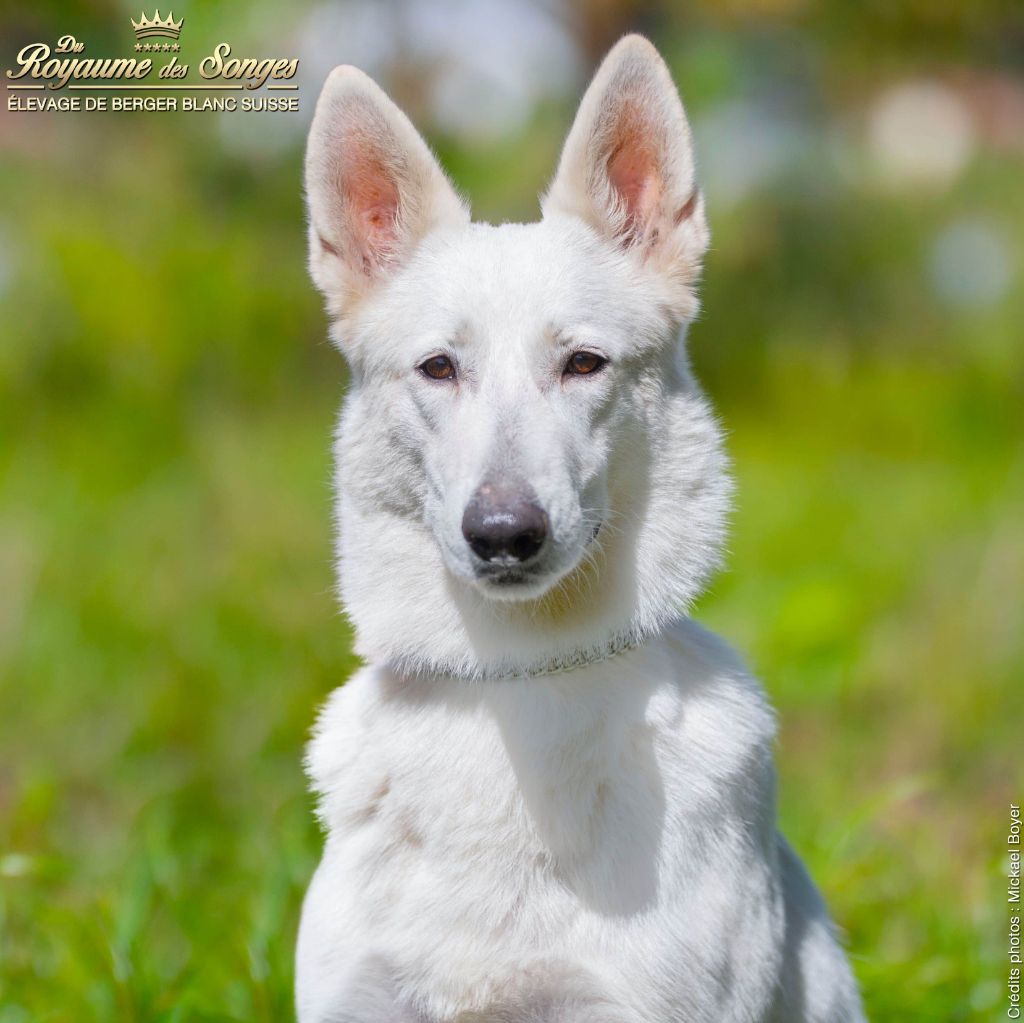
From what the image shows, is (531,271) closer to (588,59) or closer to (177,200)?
(177,200)

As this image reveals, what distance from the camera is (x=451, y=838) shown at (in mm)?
2627

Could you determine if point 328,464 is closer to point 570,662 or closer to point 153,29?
point 570,662

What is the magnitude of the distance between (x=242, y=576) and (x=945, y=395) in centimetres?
666

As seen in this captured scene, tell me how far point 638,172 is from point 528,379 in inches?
27.4

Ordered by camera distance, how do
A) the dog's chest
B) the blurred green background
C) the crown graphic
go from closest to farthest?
the dog's chest < the blurred green background < the crown graphic

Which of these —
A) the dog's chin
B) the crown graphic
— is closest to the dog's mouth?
the dog's chin

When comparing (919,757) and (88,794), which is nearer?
(88,794)

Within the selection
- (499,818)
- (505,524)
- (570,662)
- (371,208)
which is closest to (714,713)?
(570,662)

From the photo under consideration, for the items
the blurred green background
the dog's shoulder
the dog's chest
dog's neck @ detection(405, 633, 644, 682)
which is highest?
dog's neck @ detection(405, 633, 644, 682)

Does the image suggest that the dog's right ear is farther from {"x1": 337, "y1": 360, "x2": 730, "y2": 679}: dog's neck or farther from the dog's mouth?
the dog's mouth

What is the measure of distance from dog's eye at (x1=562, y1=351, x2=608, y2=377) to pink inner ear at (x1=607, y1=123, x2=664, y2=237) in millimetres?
447

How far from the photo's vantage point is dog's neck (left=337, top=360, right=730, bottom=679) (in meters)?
2.75

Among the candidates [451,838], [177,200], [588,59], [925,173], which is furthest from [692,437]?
[925,173]

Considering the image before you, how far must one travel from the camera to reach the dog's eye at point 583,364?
2762 mm
